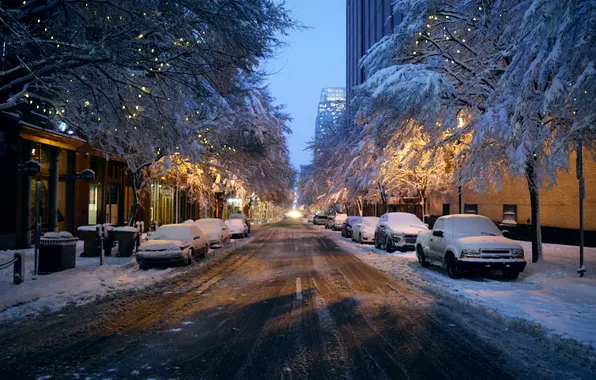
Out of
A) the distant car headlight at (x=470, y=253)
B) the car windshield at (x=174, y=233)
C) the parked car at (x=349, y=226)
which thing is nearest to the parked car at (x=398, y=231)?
the distant car headlight at (x=470, y=253)

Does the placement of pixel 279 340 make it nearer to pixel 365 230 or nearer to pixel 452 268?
pixel 452 268

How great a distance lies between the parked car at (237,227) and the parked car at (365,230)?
345 inches

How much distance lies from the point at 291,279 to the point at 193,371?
741 cm

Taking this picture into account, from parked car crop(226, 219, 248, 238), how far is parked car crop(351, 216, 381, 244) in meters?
8.77

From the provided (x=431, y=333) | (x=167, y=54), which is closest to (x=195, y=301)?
(x=431, y=333)

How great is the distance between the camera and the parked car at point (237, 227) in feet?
107

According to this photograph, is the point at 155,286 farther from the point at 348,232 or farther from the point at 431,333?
the point at 348,232

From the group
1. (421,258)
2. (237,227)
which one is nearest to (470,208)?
(421,258)

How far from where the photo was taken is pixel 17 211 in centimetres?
1903

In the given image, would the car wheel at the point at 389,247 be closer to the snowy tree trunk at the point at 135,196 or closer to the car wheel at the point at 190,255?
the car wheel at the point at 190,255

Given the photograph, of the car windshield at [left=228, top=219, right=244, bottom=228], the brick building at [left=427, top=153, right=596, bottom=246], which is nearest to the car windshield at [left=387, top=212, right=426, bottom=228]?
the brick building at [left=427, top=153, right=596, bottom=246]

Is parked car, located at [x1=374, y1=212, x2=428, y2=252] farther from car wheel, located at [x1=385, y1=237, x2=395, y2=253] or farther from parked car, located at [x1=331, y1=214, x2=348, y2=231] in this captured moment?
parked car, located at [x1=331, y1=214, x2=348, y2=231]

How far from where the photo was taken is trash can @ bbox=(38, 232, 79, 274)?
1294 cm

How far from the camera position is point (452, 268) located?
1266 centimetres
